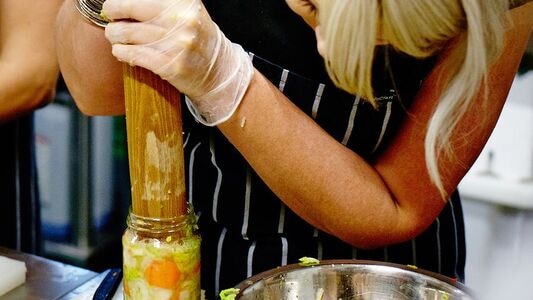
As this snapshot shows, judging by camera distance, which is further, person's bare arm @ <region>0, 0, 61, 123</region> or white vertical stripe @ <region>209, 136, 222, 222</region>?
person's bare arm @ <region>0, 0, 61, 123</region>

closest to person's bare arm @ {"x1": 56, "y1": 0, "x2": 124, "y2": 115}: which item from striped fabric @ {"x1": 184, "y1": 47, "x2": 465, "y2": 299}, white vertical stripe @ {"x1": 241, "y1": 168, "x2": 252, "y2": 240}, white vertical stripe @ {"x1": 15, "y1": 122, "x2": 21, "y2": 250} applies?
striped fabric @ {"x1": 184, "y1": 47, "x2": 465, "y2": 299}

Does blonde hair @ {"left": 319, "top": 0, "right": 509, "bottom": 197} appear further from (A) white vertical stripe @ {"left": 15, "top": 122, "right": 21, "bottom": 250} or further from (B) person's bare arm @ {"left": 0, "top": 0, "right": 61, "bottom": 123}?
(A) white vertical stripe @ {"left": 15, "top": 122, "right": 21, "bottom": 250}

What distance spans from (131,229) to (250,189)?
37 centimetres

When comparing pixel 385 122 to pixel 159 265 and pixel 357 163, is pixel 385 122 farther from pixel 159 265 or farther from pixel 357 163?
pixel 159 265

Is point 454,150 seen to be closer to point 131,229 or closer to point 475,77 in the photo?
point 475,77

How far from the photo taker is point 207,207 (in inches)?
52.2

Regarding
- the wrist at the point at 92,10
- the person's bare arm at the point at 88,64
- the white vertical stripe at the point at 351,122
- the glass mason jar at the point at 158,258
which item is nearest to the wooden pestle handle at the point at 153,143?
the glass mason jar at the point at 158,258

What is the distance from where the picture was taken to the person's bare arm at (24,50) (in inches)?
66.3

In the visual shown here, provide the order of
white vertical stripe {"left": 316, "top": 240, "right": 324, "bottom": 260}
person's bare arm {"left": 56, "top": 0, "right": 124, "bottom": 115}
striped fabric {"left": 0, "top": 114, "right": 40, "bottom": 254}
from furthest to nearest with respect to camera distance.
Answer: striped fabric {"left": 0, "top": 114, "right": 40, "bottom": 254}
white vertical stripe {"left": 316, "top": 240, "right": 324, "bottom": 260}
person's bare arm {"left": 56, "top": 0, "right": 124, "bottom": 115}

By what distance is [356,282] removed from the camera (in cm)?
101

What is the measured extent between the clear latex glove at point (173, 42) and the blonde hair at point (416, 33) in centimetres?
17

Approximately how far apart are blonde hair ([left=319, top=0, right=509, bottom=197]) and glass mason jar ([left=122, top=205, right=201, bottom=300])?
0.28 meters

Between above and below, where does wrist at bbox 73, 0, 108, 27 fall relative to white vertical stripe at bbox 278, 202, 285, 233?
above

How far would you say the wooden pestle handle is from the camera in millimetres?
923
